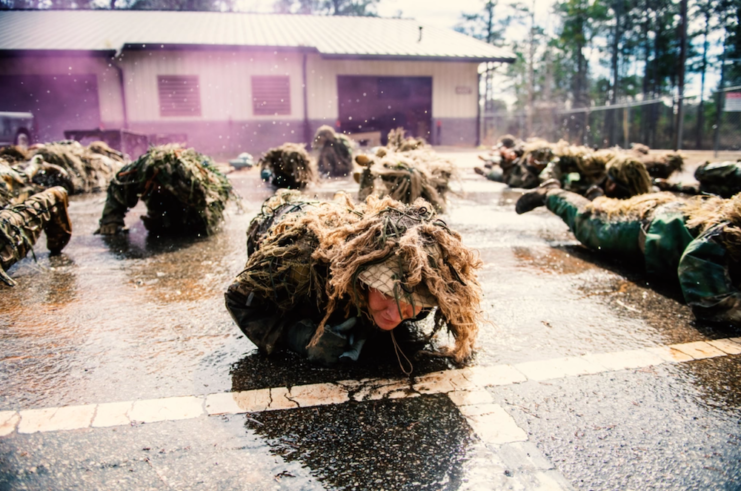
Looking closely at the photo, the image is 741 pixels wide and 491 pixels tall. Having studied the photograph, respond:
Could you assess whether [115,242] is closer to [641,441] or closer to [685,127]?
[641,441]

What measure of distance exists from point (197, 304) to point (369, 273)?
1797mm

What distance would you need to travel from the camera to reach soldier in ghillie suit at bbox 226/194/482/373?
82.3 inches

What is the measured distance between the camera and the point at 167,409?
212 centimetres

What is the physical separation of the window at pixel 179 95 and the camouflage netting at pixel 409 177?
1271cm

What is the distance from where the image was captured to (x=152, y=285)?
3.83 m

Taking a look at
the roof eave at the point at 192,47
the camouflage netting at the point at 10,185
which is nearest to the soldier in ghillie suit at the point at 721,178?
the camouflage netting at the point at 10,185

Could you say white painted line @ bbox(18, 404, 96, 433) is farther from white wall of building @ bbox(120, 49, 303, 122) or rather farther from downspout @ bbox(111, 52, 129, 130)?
downspout @ bbox(111, 52, 129, 130)

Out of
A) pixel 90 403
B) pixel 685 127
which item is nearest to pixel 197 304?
pixel 90 403

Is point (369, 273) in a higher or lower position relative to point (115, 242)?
higher

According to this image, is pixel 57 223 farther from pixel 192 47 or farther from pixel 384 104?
pixel 384 104

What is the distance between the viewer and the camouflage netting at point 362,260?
2096 mm

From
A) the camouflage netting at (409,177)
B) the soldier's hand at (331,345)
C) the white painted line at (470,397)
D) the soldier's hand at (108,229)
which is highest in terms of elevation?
the camouflage netting at (409,177)

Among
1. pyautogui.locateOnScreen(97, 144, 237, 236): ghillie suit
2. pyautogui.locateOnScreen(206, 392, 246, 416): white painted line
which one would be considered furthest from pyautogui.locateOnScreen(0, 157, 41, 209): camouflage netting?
pyautogui.locateOnScreen(206, 392, 246, 416): white painted line

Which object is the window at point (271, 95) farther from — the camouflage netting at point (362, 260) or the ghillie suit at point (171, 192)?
the camouflage netting at point (362, 260)
